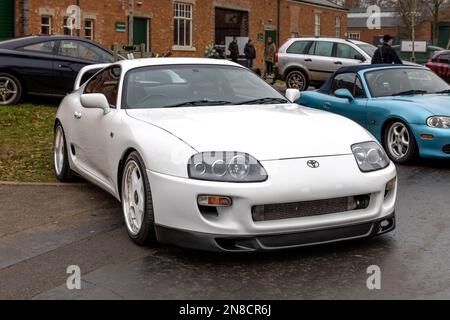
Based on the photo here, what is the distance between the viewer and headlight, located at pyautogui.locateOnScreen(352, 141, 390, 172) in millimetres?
4816

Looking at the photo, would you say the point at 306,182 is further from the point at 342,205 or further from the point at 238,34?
the point at 238,34

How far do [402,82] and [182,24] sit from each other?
22482 millimetres

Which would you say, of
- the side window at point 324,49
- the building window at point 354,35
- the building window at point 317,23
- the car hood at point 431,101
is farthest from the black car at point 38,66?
the building window at point 354,35

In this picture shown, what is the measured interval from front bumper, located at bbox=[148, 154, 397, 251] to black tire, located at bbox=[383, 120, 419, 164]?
400 centimetres

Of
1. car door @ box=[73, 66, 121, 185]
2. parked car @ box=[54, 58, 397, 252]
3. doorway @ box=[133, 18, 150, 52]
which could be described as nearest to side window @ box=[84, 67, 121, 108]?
car door @ box=[73, 66, 121, 185]

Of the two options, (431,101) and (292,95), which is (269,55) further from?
(292,95)

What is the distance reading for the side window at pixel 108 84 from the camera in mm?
6147

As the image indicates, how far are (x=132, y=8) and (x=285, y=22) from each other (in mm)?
16054

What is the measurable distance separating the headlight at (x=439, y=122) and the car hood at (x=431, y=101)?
75mm

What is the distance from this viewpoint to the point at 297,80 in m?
20.6

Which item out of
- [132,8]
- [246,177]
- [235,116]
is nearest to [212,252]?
[246,177]

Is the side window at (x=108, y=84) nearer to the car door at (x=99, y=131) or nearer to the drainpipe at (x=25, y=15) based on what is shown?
the car door at (x=99, y=131)

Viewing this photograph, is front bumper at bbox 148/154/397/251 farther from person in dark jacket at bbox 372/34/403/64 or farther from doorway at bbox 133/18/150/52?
doorway at bbox 133/18/150/52

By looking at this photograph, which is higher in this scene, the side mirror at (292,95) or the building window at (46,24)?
the building window at (46,24)
